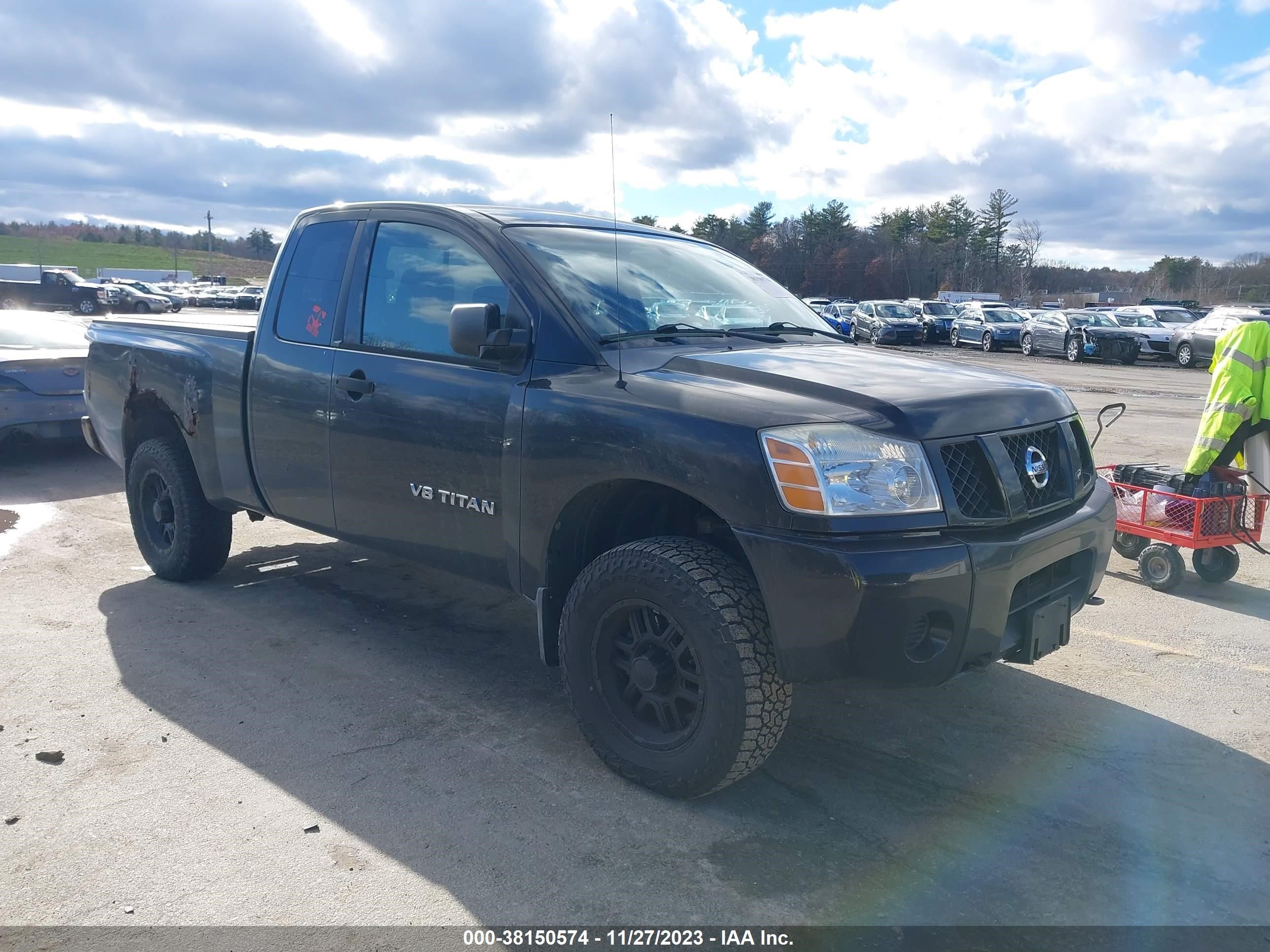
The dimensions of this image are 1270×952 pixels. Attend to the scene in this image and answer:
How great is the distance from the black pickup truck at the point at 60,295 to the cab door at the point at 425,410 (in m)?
43.8

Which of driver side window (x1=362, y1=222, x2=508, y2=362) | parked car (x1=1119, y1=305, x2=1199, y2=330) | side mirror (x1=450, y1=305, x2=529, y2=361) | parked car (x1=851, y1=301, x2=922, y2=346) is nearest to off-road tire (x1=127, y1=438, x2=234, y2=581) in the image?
driver side window (x1=362, y1=222, x2=508, y2=362)

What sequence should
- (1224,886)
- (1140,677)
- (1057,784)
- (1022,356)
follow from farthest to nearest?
(1022,356) < (1140,677) < (1057,784) < (1224,886)

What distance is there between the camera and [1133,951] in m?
2.61

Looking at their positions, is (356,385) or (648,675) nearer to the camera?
(648,675)

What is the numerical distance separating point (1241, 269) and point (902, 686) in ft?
259

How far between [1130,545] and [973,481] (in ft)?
12.3

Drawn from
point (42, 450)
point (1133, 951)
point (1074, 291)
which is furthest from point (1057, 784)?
point (1074, 291)

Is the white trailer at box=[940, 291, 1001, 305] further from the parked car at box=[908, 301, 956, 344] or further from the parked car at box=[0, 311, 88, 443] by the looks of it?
the parked car at box=[0, 311, 88, 443]

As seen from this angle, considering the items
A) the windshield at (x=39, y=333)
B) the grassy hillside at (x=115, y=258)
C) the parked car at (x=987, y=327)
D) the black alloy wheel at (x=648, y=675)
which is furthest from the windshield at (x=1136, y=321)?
the grassy hillside at (x=115, y=258)

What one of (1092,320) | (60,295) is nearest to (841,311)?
(1092,320)

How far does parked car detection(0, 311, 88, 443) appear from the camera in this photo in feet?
27.7

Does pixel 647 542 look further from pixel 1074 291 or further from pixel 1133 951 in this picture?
pixel 1074 291

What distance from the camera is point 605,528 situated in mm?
3721

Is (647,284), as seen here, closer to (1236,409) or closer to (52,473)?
(1236,409)
